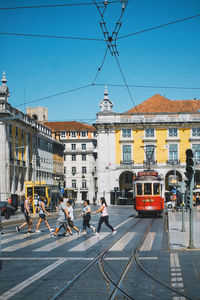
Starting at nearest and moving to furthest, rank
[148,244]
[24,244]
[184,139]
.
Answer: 1. [148,244]
2. [24,244]
3. [184,139]

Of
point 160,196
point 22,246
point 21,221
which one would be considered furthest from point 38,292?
point 160,196

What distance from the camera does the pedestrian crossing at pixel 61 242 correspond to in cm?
1519

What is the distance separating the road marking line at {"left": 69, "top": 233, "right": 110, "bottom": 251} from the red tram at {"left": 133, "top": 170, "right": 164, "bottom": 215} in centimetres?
1502

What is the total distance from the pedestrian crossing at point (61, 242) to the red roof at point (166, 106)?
6017cm

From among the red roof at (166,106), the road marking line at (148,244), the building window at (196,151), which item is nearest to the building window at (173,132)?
the building window at (196,151)

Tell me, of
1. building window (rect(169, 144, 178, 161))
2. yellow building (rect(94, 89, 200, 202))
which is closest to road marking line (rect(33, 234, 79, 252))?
yellow building (rect(94, 89, 200, 202))

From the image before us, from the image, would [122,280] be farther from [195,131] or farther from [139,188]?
[195,131]

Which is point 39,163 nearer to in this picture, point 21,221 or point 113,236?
point 21,221

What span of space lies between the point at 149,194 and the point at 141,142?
40.2m

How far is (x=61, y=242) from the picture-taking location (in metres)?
17.2

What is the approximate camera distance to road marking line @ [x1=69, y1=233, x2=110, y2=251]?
49.8ft

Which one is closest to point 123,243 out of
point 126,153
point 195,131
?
point 126,153

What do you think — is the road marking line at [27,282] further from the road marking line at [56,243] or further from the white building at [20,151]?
the white building at [20,151]

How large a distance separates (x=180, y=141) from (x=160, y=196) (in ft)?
133
